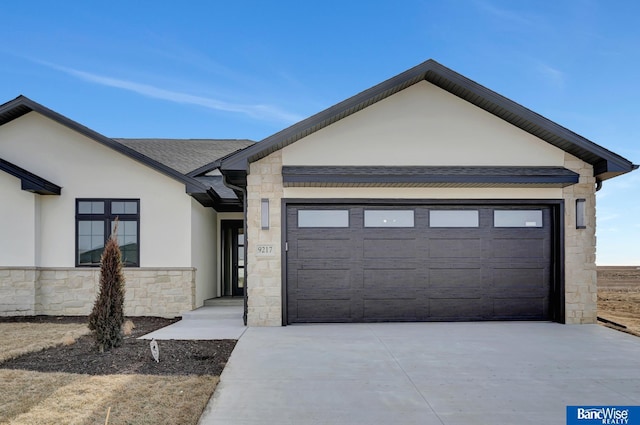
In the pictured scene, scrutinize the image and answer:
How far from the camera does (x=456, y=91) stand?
861 centimetres

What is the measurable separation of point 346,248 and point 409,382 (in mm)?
4016

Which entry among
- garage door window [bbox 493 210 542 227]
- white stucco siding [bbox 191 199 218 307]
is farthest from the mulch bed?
garage door window [bbox 493 210 542 227]

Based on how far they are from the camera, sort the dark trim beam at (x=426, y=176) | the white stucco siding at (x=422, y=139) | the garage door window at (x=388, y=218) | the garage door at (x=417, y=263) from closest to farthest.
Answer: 1. the dark trim beam at (x=426, y=176)
2. the white stucco siding at (x=422, y=139)
3. the garage door at (x=417, y=263)
4. the garage door window at (x=388, y=218)

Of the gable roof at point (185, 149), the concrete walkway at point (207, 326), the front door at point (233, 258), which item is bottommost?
the concrete walkway at point (207, 326)

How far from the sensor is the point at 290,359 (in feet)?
19.3

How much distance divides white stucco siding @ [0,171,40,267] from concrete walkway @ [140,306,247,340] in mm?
3952

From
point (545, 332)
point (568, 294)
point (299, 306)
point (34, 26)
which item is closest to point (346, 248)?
point (299, 306)

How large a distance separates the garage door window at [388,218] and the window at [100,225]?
557 cm

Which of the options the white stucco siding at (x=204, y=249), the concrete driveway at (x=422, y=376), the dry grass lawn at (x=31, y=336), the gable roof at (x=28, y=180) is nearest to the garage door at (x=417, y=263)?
the concrete driveway at (x=422, y=376)

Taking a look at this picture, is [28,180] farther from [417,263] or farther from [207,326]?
[417,263]

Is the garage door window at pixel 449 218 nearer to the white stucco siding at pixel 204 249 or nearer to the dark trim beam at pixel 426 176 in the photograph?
the dark trim beam at pixel 426 176

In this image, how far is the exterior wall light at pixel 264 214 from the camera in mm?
8391

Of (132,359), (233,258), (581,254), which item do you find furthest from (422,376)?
(233,258)

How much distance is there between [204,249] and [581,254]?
347 inches
